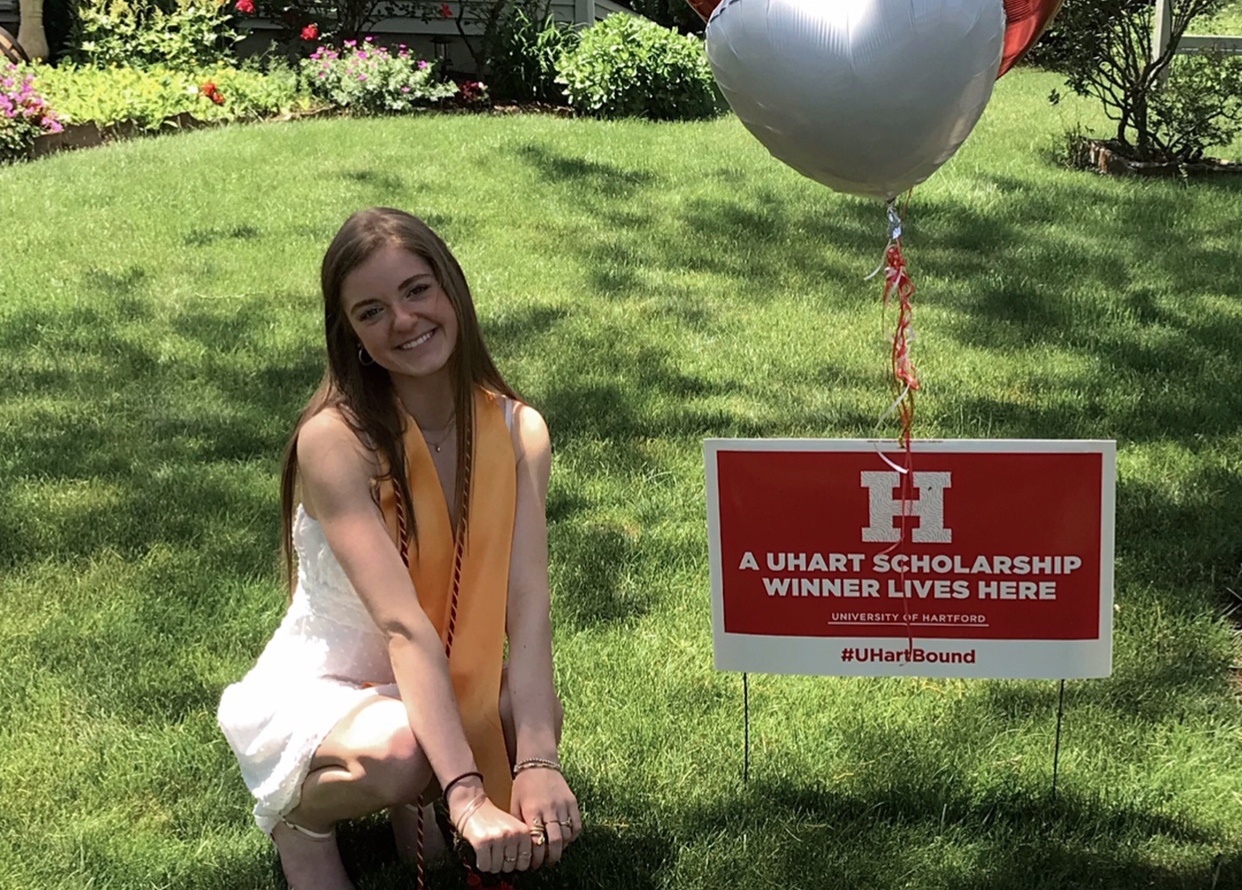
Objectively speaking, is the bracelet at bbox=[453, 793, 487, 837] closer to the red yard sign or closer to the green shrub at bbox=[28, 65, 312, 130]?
the red yard sign

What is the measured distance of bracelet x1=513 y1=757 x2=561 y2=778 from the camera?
2.12m

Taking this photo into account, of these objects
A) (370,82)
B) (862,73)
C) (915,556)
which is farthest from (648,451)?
(370,82)

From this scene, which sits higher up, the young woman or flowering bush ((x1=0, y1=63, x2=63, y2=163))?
flowering bush ((x1=0, y1=63, x2=63, y2=163))

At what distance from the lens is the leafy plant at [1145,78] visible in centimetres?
768

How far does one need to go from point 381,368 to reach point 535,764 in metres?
0.75

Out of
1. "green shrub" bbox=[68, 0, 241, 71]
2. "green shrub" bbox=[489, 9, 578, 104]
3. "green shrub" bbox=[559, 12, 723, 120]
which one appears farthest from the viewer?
"green shrub" bbox=[489, 9, 578, 104]

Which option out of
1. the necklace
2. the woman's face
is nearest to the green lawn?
the necklace

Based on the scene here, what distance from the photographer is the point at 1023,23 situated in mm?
2008

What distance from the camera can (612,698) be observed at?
9.59ft

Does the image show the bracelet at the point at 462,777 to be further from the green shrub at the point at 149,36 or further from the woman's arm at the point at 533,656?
the green shrub at the point at 149,36

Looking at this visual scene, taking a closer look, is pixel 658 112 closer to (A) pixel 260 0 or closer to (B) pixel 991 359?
(A) pixel 260 0

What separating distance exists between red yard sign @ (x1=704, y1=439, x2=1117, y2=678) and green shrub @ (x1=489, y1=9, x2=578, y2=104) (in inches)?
312

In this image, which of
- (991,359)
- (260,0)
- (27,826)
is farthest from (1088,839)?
(260,0)

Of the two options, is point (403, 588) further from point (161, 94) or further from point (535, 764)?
point (161, 94)
